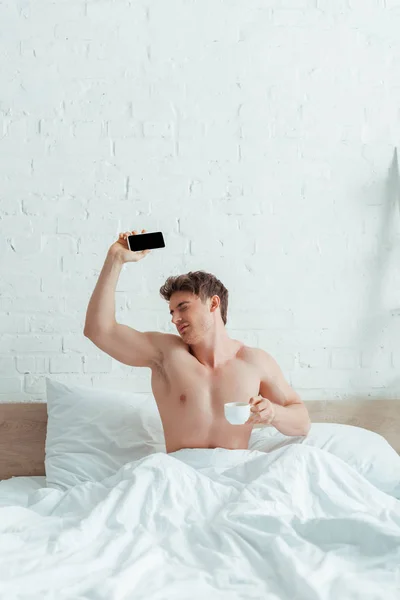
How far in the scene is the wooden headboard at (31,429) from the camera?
270 cm

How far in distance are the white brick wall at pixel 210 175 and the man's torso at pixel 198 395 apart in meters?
0.42

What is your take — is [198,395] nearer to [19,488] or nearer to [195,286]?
[195,286]

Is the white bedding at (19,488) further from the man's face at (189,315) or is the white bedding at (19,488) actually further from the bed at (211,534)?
the man's face at (189,315)

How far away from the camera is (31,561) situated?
149 cm

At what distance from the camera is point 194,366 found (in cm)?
244

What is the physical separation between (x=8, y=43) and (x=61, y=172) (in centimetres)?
55

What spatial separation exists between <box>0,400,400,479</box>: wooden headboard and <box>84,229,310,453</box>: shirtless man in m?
0.38

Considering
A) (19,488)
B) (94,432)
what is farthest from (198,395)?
(19,488)

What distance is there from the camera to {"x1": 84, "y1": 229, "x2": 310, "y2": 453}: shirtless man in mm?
2359

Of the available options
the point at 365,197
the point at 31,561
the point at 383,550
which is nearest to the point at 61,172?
the point at 365,197

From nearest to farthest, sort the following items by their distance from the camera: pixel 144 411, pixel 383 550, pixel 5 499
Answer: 1. pixel 383 550
2. pixel 5 499
3. pixel 144 411

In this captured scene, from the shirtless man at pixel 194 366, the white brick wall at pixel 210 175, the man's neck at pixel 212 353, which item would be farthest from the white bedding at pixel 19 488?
the man's neck at pixel 212 353

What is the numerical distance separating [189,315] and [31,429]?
792 mm

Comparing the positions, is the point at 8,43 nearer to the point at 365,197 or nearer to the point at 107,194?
the point at 107,194
